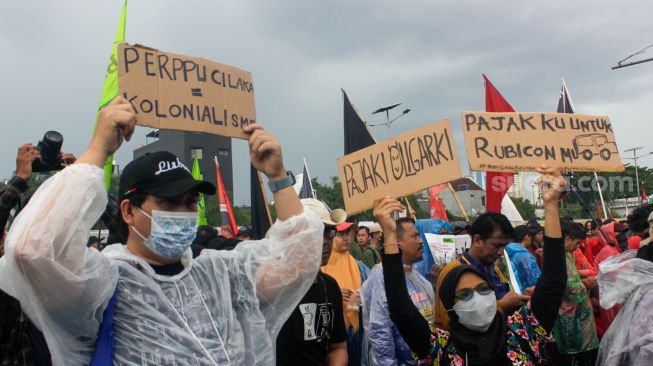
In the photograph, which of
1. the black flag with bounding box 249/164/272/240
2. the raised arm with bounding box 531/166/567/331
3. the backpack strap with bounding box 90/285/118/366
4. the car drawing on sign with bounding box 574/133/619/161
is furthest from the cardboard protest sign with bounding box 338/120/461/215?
the backpack strap with bounding box 90/285/118/366

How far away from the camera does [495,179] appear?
577cm

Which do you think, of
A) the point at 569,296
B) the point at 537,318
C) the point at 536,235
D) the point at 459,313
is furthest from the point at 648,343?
the point at 536,235

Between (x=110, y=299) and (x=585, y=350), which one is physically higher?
(x=110, y=299)

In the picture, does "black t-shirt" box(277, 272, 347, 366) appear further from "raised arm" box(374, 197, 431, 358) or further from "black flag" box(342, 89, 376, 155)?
"black flag" box(342, 89, 376, 155)

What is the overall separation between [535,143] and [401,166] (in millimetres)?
1113

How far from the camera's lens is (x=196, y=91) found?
304 cm

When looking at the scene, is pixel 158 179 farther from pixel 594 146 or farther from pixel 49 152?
pixel 594 146

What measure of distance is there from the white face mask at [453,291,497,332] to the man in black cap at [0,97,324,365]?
126 centimetres

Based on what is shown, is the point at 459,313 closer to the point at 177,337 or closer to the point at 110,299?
the point at 177,337

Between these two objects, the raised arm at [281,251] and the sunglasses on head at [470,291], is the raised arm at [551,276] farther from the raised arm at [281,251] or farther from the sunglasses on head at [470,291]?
the raised arm at [281,251]

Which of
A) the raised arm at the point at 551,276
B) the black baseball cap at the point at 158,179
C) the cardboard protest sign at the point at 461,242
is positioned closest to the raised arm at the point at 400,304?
the raised arm at the point at 551,276

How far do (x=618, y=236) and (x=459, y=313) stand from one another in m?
7.19

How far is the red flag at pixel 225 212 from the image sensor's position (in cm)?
877

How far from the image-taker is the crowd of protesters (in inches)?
64.0
